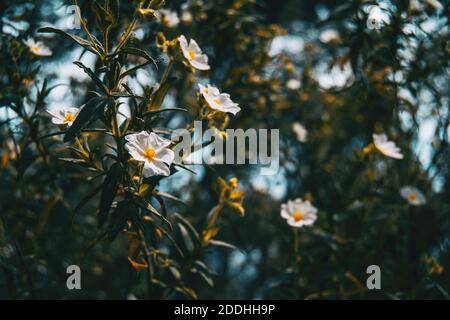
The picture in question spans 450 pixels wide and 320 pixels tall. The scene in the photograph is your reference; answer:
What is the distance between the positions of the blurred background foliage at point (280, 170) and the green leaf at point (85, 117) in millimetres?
516

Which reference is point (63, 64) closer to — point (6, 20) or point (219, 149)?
point (6, 20)

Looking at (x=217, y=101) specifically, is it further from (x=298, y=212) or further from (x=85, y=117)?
(x=298, y=212)

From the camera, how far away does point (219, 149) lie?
7.93ft

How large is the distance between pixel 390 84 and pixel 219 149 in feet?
2.88

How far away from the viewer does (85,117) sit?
163cm

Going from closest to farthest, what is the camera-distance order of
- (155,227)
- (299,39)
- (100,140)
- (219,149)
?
1. (155,227)
2. (219,149)
3. (100,140)
4. (299,39)

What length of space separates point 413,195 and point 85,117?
71.1 inches

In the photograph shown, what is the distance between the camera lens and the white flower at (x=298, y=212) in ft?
8.19

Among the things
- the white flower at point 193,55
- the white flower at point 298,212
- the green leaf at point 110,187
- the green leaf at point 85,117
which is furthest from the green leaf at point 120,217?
the white flower at point 298,212

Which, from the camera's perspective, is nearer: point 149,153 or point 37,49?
point 149,153

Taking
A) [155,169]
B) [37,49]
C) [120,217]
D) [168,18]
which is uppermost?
[168,18]

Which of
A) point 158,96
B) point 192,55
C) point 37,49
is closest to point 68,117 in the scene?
point 158,96

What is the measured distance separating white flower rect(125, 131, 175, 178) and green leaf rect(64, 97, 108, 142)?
4.8 inches
